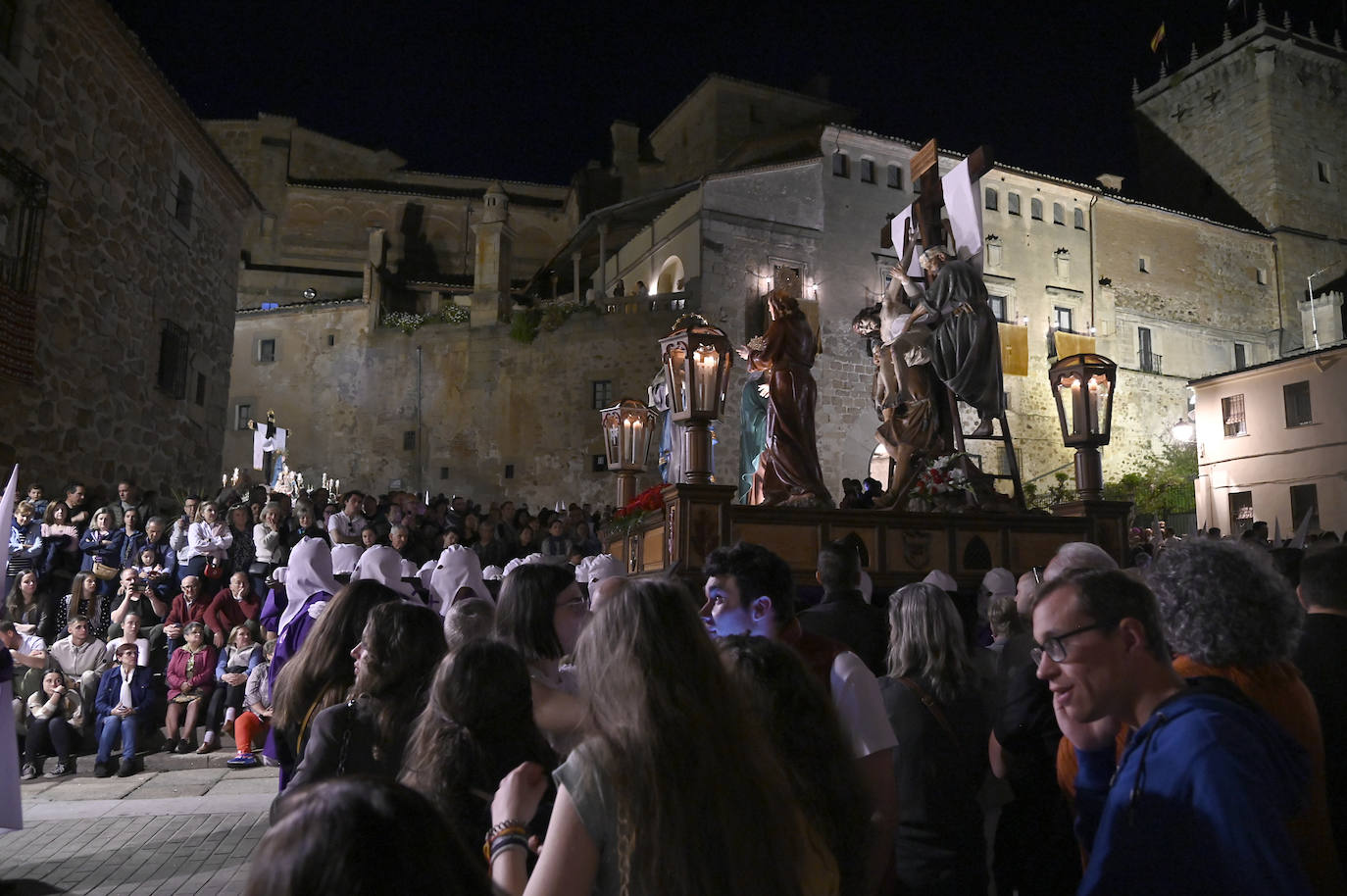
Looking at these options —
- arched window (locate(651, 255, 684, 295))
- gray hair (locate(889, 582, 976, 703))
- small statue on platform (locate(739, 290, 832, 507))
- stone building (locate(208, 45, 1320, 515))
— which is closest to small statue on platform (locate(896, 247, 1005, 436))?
small statue on platform (locate(739, 290, 832, 507))

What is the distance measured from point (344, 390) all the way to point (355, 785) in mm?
36792

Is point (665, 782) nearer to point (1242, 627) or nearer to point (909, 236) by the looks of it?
point (1242, 627)

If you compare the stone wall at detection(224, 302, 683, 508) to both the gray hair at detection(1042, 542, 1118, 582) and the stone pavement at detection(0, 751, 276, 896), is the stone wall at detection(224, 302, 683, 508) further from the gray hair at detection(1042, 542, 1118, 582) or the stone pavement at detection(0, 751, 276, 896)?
the gray hair at detection(1042, 542, 1118, 582)

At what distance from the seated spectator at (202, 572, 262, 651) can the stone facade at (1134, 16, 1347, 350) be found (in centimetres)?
4344

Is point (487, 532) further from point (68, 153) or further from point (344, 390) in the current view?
point (344, 390)

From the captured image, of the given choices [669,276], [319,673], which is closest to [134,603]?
[319,673]

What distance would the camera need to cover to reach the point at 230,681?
9.44m

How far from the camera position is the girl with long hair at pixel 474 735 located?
2494mm

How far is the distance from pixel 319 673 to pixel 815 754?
80.1 inches


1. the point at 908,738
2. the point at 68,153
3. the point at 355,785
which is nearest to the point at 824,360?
the point at 68,153

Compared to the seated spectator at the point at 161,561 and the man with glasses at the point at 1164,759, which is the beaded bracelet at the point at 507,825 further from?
the seated spectator at the point at 161,561

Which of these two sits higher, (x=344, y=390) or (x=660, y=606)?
(x=344, y=390)

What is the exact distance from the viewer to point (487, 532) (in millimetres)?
14148

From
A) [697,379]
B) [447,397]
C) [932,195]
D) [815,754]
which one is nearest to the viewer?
[815,754]
